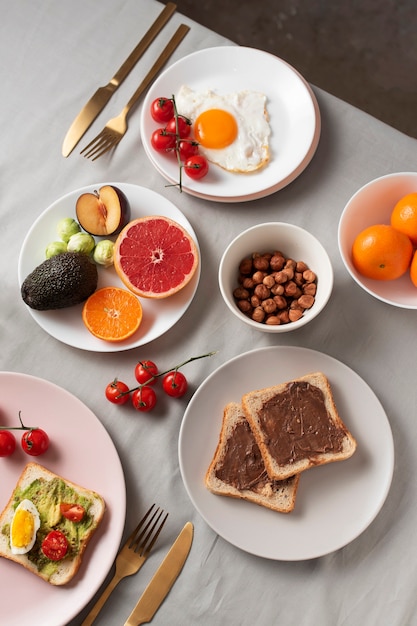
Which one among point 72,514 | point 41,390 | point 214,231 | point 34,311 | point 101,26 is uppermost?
point 101,26

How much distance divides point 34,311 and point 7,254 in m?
0.24

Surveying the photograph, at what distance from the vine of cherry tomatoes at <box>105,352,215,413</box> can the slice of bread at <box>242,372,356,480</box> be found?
20cm

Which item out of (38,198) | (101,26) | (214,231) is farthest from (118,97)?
(214,231)

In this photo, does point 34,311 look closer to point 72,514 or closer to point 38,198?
point 38,198

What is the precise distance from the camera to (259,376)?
1.83m

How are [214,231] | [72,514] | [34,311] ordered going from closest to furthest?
[72,514], [34,311], [214,231]

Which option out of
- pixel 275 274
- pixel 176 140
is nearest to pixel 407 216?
pixel 275 274

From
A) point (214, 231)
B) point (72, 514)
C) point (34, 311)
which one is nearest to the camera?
point (72, 514)

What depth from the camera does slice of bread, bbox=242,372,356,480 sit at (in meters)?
1.74

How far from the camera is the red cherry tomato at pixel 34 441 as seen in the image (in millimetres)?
1743

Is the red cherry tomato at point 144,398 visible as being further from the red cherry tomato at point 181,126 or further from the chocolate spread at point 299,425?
the red cherry tomato at point 181,126

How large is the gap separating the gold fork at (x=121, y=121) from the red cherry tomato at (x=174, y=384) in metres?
0.76

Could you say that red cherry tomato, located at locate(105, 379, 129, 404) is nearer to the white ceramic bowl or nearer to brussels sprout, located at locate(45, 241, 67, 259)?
brussels sprout, located at locate(45, 241, 67, 259)

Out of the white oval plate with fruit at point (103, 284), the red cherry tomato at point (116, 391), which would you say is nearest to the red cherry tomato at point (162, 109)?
the white oval plate with fruit at point (103, 284)
